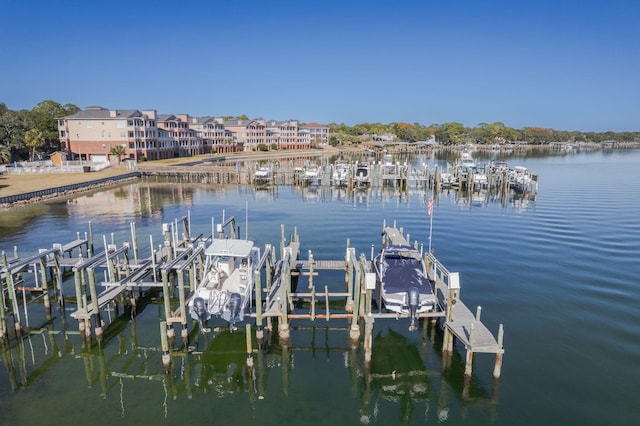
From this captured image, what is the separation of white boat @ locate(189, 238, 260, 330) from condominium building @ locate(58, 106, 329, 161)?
244 ft


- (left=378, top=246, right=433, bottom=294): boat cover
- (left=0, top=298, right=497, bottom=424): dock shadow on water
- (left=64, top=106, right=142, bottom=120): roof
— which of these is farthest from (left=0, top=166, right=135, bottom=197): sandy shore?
(left=378, top=246, right=433, bottom=294): boat cover

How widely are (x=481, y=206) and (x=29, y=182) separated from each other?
61.0m

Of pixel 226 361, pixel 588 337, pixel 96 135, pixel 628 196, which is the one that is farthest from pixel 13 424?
pixel 96 135

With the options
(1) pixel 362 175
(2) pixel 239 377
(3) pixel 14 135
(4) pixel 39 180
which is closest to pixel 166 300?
(2) pixel 239 377

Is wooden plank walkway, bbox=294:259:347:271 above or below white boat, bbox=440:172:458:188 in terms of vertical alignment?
below

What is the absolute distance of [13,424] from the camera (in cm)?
1328

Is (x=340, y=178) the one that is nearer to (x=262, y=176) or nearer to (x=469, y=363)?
(x=262, y=176)

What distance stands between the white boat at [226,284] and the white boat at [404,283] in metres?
6.24

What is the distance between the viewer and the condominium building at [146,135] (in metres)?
86.6

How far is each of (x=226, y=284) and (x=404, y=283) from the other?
815 cm

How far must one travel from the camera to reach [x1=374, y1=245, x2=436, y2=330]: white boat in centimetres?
1716

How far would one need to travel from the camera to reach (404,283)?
1870 centimetres

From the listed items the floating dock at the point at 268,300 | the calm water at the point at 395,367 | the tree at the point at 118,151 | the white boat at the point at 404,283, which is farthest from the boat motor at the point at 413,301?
the tree at the point at 118,151

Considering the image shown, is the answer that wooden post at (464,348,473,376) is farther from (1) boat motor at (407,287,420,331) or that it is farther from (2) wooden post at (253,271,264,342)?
(2) wooden post at (253,271,264,342)
